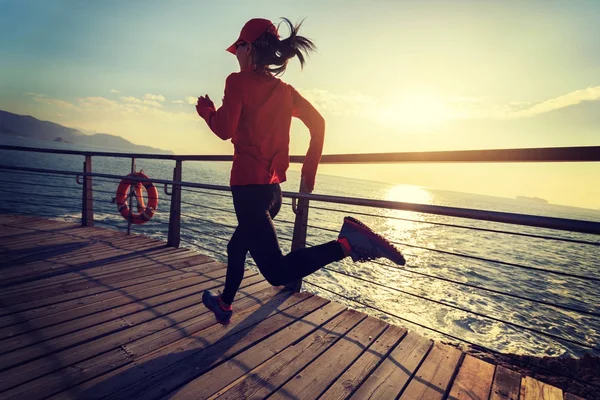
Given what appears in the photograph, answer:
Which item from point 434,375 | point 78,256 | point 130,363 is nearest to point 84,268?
point 78,256

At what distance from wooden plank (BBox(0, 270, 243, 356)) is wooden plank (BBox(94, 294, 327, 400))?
0.46m

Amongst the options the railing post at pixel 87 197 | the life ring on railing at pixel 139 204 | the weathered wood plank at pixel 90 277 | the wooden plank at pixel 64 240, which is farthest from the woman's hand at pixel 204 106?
the railing post at pixel 87 197

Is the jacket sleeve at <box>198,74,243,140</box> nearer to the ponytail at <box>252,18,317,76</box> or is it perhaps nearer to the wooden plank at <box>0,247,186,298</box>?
the ponytail at <box>252,18,317,76</box>

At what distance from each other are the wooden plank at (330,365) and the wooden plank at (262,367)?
0.04m

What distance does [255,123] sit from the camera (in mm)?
1577

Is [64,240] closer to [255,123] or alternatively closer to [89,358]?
[89,358]

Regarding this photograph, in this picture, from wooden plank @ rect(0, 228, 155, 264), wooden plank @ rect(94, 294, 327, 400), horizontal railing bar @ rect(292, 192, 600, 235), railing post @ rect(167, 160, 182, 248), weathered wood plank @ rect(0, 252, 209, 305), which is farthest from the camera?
railing post @ rect(167, 160, 182, 248)

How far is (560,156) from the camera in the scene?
1.45 m

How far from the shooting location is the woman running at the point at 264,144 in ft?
5.04

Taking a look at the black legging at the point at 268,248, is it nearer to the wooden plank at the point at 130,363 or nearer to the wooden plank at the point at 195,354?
the wooden plank at the point at 195,354

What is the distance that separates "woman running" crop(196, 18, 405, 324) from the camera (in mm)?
1535

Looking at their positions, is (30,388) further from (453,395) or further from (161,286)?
(453,395)

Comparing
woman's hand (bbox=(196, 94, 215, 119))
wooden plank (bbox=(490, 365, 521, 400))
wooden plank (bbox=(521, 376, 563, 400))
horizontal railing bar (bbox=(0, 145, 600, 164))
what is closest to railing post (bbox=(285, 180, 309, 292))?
horizontal railing bar (bbox=(0, 145, 600, 164))

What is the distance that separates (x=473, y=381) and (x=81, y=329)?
2.27 metres
